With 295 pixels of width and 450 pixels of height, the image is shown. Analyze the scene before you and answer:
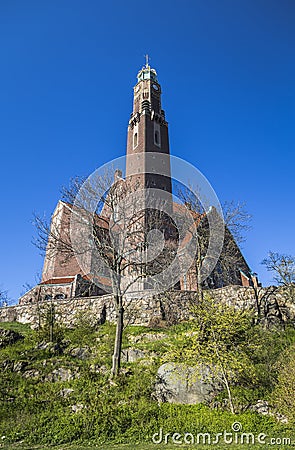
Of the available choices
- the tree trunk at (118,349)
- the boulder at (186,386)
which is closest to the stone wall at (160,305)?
the tree trunk at (118,349)

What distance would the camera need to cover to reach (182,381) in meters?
12.4

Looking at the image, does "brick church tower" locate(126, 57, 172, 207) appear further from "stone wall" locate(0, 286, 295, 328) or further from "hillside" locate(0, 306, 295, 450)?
"hillside" locate(0, 306, 295, 450)

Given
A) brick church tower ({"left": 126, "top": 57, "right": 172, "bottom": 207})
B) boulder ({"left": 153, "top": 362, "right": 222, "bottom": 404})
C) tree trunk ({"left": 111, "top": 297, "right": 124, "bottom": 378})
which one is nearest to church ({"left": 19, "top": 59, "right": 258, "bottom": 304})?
brick church tower ({"left": 126, "top": 57, "right": 172, "bottom": 207})

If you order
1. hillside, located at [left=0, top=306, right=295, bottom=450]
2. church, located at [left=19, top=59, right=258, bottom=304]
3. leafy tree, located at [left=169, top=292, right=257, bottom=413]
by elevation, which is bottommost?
hillside, located at [left=0, top=306, right=295, bottom=450]

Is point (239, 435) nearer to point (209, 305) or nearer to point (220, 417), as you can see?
point (220, 417)

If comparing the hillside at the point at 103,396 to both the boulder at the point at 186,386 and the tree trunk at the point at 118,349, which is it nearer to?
the boulder at the point at 186,386

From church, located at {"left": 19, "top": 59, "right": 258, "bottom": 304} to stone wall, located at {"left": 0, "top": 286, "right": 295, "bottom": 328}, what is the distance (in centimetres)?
120

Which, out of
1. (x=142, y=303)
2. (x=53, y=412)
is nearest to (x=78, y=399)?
(x=53, y=412)

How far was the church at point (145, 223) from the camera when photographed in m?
20.2

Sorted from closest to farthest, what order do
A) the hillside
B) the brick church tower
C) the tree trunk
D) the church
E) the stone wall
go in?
the hillside, the tree trunk, the church, the stone wall, the brick church tower

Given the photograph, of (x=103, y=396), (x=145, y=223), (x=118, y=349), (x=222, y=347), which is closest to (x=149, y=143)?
(x=145, y=223)

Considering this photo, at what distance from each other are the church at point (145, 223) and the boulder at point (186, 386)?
7.65 meters

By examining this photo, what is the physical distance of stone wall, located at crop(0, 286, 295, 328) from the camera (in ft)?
68.9

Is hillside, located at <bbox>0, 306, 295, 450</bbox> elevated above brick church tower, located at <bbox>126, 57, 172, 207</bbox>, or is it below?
below
